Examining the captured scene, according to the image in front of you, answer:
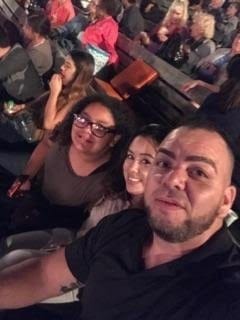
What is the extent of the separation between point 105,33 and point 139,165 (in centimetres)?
278

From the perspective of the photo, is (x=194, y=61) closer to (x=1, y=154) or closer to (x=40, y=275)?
Result: (x=1, y=154)

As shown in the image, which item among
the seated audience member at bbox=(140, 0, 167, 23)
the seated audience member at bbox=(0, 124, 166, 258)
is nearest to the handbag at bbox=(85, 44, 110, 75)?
the seated audience member at bbox=(0, 124, 166, 258)

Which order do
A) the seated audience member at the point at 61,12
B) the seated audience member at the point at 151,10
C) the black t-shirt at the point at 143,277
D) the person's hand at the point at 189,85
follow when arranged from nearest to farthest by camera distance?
the black t-shirt at the point at 143,277
the person's hand at the point at 189,85
the seated audience member at the point at 61,12
the seated audience member at the point at 151,10

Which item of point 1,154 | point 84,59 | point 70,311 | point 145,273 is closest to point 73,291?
point 70,311

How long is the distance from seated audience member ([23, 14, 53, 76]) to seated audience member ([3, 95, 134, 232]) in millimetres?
1971

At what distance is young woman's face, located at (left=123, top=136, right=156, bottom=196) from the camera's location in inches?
82.6

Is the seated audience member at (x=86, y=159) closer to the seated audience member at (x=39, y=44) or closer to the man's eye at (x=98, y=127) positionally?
the man's eye at (x=98, y=127)

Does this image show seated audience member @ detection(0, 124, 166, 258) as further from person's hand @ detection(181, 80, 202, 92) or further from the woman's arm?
person's hand @ detection(181, 80, 202, 92)

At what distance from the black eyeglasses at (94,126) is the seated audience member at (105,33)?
6.71ft

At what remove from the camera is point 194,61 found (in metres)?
4.68

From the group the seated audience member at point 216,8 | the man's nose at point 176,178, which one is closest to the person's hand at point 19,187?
the man's nose at point 176,178

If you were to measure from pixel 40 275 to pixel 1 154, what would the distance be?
1.67 metres

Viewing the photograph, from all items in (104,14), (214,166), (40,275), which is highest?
(214,166)

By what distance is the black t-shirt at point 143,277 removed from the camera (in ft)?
4.22
